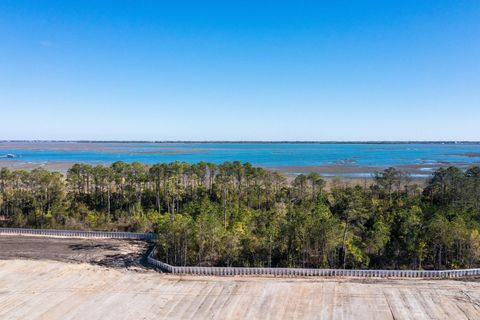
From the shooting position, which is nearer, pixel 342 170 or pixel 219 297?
pixel 219 297

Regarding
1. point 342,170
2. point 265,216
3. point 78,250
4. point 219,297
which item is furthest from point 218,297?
point 342,170

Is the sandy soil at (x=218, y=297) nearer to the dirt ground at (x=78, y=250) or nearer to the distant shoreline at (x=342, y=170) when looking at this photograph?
the dirt ground at (x=78, y=250)

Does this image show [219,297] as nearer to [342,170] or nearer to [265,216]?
[265,216]

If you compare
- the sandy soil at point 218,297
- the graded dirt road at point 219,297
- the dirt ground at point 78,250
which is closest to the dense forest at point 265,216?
the graded dirt road at point 219,297

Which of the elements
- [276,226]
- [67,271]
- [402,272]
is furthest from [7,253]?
[402,272]

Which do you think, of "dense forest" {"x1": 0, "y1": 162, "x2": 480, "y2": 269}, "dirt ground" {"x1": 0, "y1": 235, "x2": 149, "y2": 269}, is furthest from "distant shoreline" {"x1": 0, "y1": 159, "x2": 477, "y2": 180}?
"dirt ground" {"x1": 0, "y1": 235, "x2": 149, "y2": 269}

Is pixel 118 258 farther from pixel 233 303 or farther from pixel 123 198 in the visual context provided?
pixel 123 198

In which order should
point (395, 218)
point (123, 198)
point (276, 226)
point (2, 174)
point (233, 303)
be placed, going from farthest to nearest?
point (123, 198), point (2, 174), point (395, 218), point (276, 226), point (233, 303)
